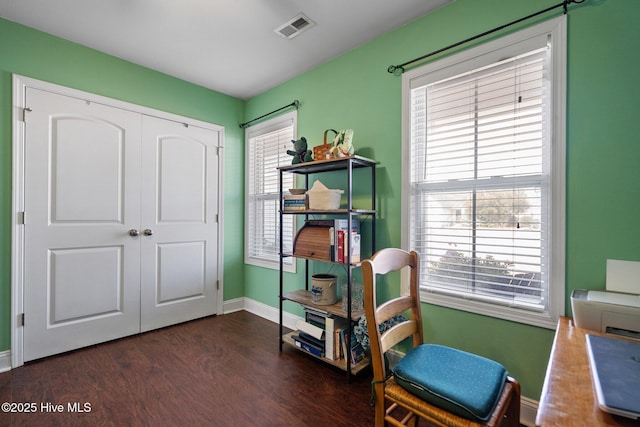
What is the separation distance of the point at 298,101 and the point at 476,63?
64.2 inches

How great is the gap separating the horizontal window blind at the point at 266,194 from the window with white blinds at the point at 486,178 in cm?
144

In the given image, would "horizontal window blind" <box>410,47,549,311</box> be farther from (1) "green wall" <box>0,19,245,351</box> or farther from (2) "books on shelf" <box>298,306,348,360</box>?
(1) "green wall" <box>0,19,245,351</box>

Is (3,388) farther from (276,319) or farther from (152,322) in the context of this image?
(276,319)

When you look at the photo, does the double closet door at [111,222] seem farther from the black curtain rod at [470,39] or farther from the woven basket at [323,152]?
the black curtain rod at [470,39]

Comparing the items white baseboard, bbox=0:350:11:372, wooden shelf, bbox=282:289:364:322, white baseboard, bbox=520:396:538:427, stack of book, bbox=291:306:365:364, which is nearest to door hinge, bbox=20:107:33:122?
white baseboard, bbox=0:350:11:372

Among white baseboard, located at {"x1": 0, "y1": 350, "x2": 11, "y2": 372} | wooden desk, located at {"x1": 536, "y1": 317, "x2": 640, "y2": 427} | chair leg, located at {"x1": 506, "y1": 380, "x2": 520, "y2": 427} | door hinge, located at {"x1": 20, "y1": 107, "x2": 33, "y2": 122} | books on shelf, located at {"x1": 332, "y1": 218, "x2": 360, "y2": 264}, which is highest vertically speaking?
door hinge, located at {"x1": 20, "y1": 107, "x2": 33, "y2": 122}

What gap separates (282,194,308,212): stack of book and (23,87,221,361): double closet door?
47.8 inches

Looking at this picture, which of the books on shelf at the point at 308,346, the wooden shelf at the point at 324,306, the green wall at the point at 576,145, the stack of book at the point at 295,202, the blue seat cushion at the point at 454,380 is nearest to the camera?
the blue seat cushion at the point at 454,380

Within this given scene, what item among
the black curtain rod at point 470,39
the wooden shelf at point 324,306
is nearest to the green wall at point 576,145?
the black curtain rod at point 470,39

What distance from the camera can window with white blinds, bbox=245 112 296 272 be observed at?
122 inches

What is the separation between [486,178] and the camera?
1.77 m

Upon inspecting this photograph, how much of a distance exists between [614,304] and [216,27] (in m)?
2.78

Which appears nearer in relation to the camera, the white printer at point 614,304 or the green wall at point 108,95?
the white printer at point 614,304

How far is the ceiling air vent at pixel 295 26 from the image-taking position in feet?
6.84
